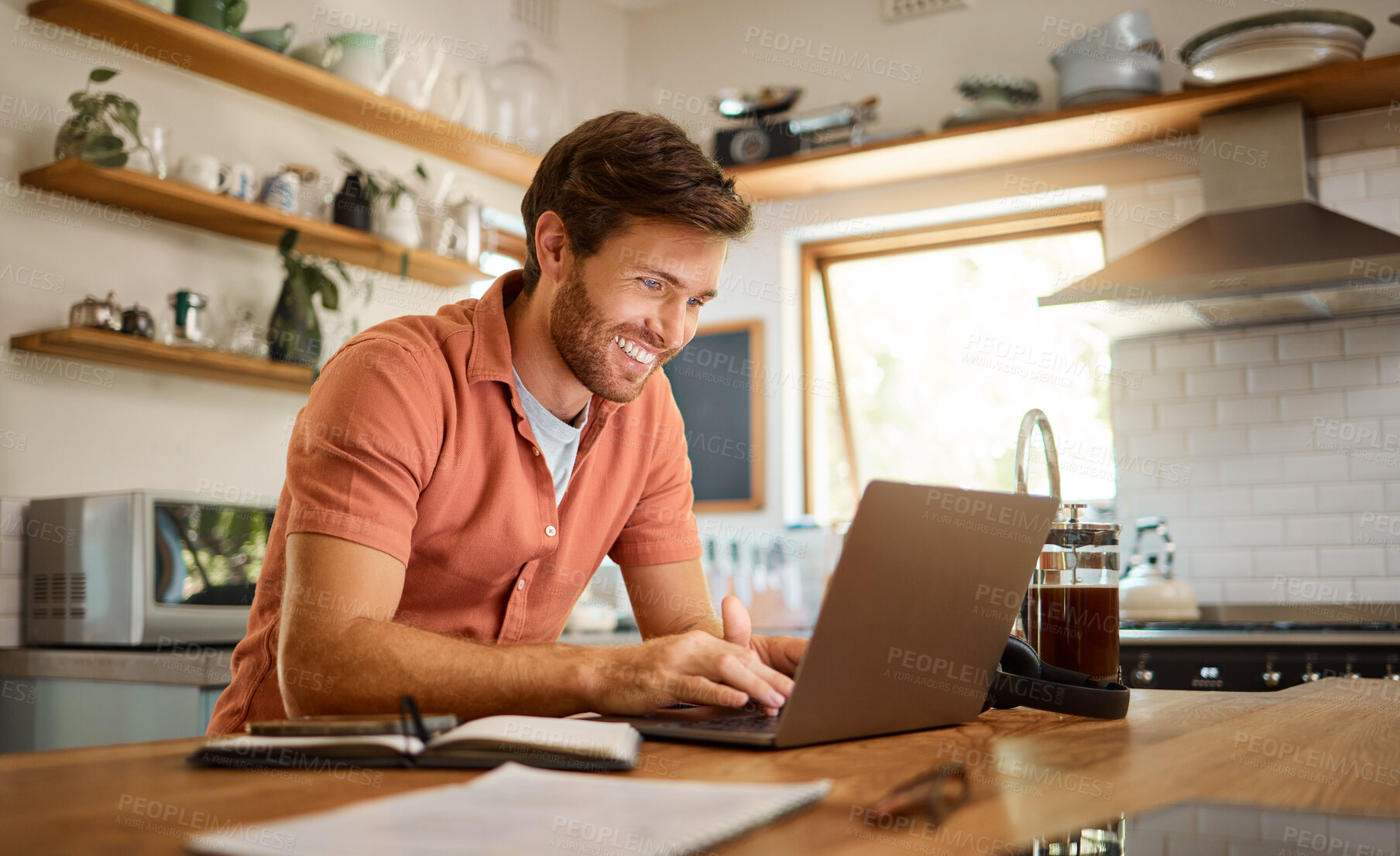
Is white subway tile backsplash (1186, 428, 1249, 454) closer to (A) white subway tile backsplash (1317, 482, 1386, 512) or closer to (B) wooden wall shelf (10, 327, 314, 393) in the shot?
(A) white subway tile backsplash (1317, 482, 1386, 512)

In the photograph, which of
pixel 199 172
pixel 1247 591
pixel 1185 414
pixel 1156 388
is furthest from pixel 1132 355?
pixel 199 172

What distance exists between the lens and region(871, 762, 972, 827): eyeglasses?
730 millimetres

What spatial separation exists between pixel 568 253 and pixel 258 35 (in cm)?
192

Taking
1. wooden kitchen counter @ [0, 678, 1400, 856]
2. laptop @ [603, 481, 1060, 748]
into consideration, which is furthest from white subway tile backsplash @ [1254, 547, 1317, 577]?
laptop @ [603, 481, 1060, 748]

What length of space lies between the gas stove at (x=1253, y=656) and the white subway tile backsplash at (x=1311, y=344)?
925 mm

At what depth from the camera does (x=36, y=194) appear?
2.87 m

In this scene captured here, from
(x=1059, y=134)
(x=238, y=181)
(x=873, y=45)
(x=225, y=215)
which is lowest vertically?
(x=225, y=215)

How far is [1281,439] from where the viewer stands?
370cm

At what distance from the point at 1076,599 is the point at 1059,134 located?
2.83 m

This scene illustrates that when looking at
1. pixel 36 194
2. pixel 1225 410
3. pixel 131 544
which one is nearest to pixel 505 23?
pixel 36 194

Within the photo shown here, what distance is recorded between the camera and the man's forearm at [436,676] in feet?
3.85

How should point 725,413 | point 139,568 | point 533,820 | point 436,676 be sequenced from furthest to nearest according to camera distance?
point 725,413
point 139,568
point 436,676
point 533,820

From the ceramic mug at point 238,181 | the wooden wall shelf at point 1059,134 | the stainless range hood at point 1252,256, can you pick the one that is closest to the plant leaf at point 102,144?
the ceramic mug at point 238,181

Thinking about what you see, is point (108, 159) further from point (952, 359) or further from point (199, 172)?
point (952, 359)
